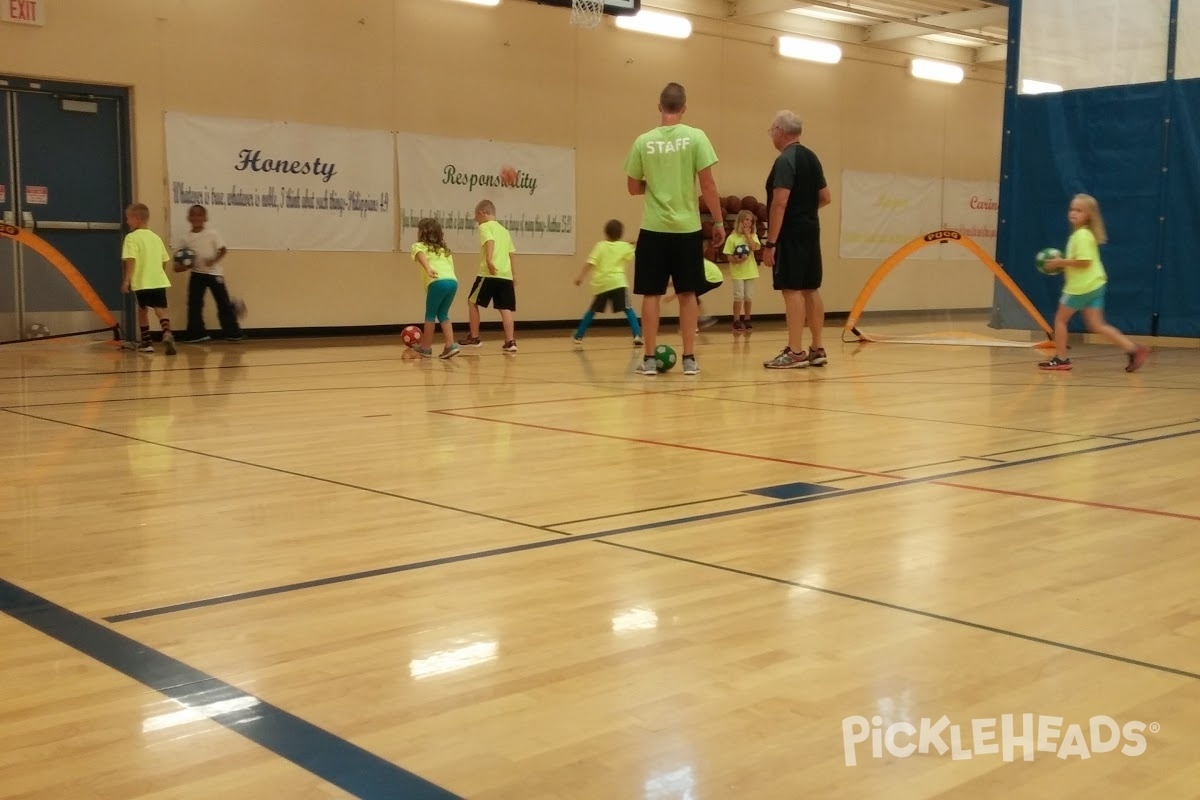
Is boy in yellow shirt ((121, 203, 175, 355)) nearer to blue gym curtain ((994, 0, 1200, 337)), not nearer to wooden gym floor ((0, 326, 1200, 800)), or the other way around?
wooden gym floor ((0, 326, 1200, 800))

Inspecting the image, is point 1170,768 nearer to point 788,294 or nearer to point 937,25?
point 788,294

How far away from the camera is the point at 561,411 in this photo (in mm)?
6520

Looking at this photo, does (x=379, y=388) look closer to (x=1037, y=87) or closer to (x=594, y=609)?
(x=594, y=609)

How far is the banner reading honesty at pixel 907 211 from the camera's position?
1906 centimetres

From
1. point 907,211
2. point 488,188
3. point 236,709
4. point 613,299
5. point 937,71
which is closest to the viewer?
point 236,709

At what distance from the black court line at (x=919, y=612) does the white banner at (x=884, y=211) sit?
16298mm

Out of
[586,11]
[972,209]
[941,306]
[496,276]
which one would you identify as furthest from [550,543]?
[972,209]

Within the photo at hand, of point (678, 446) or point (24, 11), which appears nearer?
point (678, 446)

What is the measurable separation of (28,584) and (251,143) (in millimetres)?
10814

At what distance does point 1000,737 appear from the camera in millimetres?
2010

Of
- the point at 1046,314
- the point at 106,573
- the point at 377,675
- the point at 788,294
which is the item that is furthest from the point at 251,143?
the point at 377,675

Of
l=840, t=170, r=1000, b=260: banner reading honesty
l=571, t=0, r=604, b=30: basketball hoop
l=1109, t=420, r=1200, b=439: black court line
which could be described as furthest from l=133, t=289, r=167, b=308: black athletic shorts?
l=840, t=170, r=1000, b=260: banner reading honesty

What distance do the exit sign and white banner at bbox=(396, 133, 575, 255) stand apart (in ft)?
12.7

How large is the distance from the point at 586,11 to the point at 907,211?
9.46 metres
